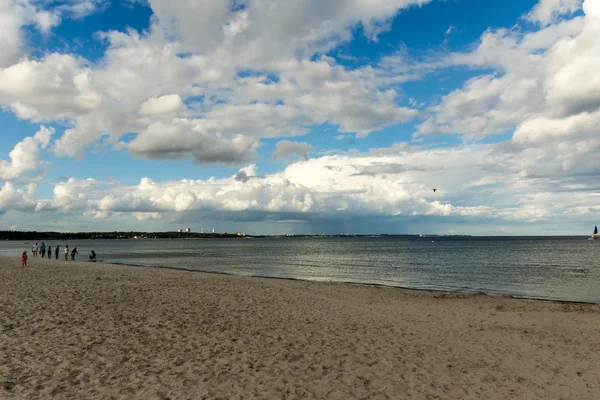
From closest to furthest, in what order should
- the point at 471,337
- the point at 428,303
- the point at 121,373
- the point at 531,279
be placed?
the point at 121,373 → the point at 471,337 → the point at 428,303 → the point at 531,279

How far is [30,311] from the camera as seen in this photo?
15.8 meters

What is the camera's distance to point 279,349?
1221cm

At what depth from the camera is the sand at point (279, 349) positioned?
30.4 feet

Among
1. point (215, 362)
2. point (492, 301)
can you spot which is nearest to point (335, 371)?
point (215, 362)

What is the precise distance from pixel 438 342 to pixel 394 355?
270 cm

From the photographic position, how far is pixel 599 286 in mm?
34938

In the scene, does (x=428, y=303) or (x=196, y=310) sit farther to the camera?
(x=428, y=303)

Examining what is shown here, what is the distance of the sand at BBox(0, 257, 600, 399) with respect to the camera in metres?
9.27

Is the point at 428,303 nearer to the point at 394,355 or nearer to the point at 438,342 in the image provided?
the point at 438,342

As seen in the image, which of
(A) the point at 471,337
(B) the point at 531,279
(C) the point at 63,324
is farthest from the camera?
(B) the point at 531,279

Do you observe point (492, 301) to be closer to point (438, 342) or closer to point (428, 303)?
point (428, 303)

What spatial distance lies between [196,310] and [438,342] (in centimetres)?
1007

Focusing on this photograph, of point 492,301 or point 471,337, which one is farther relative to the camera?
point 492,301

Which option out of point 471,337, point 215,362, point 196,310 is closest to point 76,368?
point 215,362
